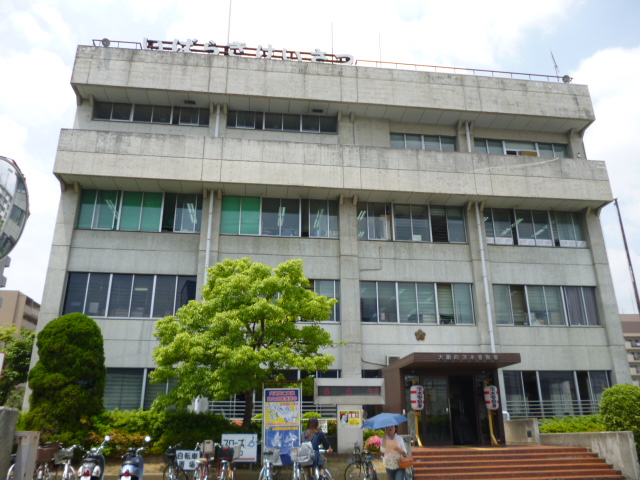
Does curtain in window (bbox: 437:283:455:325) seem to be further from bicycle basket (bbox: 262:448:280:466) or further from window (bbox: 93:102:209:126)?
window (bbox: 93:102:209:126)

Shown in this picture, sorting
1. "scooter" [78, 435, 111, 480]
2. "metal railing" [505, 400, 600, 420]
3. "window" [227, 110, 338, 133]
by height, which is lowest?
"scooter" [78, 435, 111, 480]

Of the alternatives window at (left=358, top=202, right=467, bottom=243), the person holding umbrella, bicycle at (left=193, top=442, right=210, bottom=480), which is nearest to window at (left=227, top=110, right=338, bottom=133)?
window at (left=358, top=202, right=467, bottom=243)

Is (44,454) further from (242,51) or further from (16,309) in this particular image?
(16,309)

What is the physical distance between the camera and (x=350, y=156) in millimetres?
24953

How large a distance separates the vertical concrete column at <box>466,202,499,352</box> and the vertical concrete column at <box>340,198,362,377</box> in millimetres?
5876

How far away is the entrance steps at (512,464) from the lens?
15.8 m

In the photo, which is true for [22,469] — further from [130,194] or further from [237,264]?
[130,194]

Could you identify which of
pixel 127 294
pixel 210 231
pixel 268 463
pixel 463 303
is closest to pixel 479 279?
pixel 463 303

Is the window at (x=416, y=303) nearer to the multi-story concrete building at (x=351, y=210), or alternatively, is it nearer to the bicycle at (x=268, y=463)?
the multi-story concrete building at (x=351, y=210)

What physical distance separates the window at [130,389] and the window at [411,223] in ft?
38.7

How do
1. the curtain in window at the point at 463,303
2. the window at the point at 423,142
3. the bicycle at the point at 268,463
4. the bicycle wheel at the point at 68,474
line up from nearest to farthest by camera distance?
the bicycle wheel at the point at 68,474 < the bicycle at the point at 268,463 < the curtain in window at the point at 463,303 < the window at the point at 423,142

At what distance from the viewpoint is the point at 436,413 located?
19.8 meters

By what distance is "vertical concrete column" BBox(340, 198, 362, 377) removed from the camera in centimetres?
2261

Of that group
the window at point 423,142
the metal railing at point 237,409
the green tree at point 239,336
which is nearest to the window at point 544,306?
the window at point 423,142
